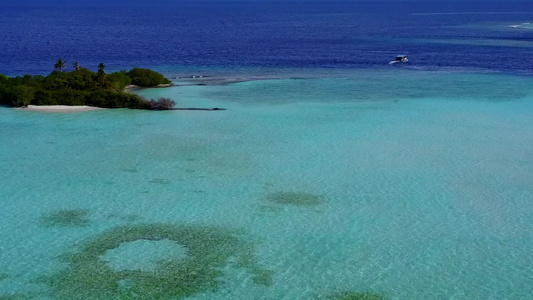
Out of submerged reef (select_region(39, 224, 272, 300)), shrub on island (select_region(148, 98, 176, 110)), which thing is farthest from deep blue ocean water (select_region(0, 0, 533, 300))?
shrub on island (select_region(148, 98, 176, 110))

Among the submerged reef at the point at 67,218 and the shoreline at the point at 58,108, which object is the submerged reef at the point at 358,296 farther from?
the shoreline at the point at 58,108

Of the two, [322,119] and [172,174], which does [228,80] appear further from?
[172,174]

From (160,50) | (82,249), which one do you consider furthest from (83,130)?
(160,50)

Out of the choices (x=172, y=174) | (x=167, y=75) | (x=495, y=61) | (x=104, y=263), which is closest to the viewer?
(x=104, y=263)

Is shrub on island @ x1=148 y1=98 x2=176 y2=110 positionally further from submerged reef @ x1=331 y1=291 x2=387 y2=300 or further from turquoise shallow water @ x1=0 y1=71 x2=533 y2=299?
submerged reef @ x1=331 y1=291 x2=387 y2=300

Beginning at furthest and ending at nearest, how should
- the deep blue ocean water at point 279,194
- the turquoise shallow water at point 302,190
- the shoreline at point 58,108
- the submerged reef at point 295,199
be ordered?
the shoreline at point 58,108 → the submerged reef at point 295,199 → the turquoise shallow water at point 302,190 → the deep blue ocean water at point 279,194

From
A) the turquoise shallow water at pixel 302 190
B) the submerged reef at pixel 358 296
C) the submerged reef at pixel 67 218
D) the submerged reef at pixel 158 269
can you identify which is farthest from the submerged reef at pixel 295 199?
the submerged reef at pixel 67 218
